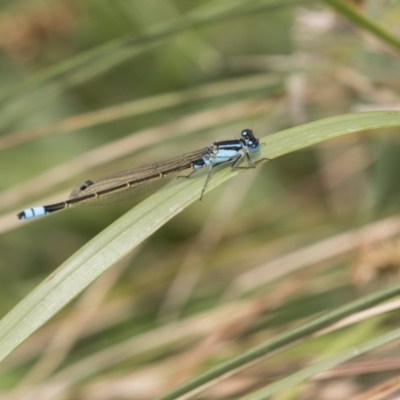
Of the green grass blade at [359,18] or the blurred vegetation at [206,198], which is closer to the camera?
the green grass blade at [359,18]

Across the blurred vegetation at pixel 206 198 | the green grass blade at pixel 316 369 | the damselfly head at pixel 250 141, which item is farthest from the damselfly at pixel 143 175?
the green grass blade at pixel 316 369

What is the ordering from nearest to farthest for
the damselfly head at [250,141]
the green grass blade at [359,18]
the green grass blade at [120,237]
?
1. the green grass blade at [120,237]
2. the green grass blade at [359,18]
3. the damselfly head at [250,141]

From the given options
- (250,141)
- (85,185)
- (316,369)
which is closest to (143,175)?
(85,185)

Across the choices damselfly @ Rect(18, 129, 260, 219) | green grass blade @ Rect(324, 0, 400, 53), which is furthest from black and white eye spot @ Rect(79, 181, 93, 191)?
green grass blade @ Rect(324, 0, 400, 53)

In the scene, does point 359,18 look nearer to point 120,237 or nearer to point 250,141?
point 250,141

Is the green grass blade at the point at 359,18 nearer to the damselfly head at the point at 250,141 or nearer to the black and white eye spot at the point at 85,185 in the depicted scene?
the damselfly head at the point at 250,141

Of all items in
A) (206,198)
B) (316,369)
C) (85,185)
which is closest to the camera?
(316,369)

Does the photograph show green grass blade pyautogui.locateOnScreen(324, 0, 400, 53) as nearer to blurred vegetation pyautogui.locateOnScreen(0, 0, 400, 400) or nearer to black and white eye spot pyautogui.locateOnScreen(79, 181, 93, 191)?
blurred vegetation pyautogui.locateOnScreen(0, 0, 400, 400)
